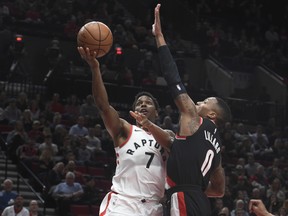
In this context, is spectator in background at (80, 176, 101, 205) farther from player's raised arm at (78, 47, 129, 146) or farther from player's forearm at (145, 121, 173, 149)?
player's forearm at (145, 121, 173, 149)

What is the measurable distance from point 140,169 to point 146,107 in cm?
67

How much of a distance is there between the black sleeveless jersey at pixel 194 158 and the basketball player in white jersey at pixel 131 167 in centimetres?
26

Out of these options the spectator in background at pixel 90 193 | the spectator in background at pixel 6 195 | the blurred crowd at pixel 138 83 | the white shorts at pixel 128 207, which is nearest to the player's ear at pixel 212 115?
the white shorts at pixel 128 207

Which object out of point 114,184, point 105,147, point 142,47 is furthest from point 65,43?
point 114,184

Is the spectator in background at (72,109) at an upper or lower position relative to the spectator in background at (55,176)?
upper

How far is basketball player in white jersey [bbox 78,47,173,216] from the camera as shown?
6.70 metres

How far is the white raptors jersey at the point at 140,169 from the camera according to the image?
673cm

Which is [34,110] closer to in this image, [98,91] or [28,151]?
[28,151]

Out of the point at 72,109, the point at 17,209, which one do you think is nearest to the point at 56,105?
the point at 72,109

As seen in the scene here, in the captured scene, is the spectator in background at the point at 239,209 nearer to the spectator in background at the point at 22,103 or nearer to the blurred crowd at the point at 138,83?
the blurred crowd at the point at 138,83

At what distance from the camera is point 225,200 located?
1593cm

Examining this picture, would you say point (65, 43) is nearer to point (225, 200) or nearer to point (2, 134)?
point (2, 134)

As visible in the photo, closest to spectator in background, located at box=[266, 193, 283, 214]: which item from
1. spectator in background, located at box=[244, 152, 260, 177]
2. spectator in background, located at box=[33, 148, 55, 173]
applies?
spectator in background, located at box=[244, 152, 260, 177]

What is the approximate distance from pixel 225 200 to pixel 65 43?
340 inches
